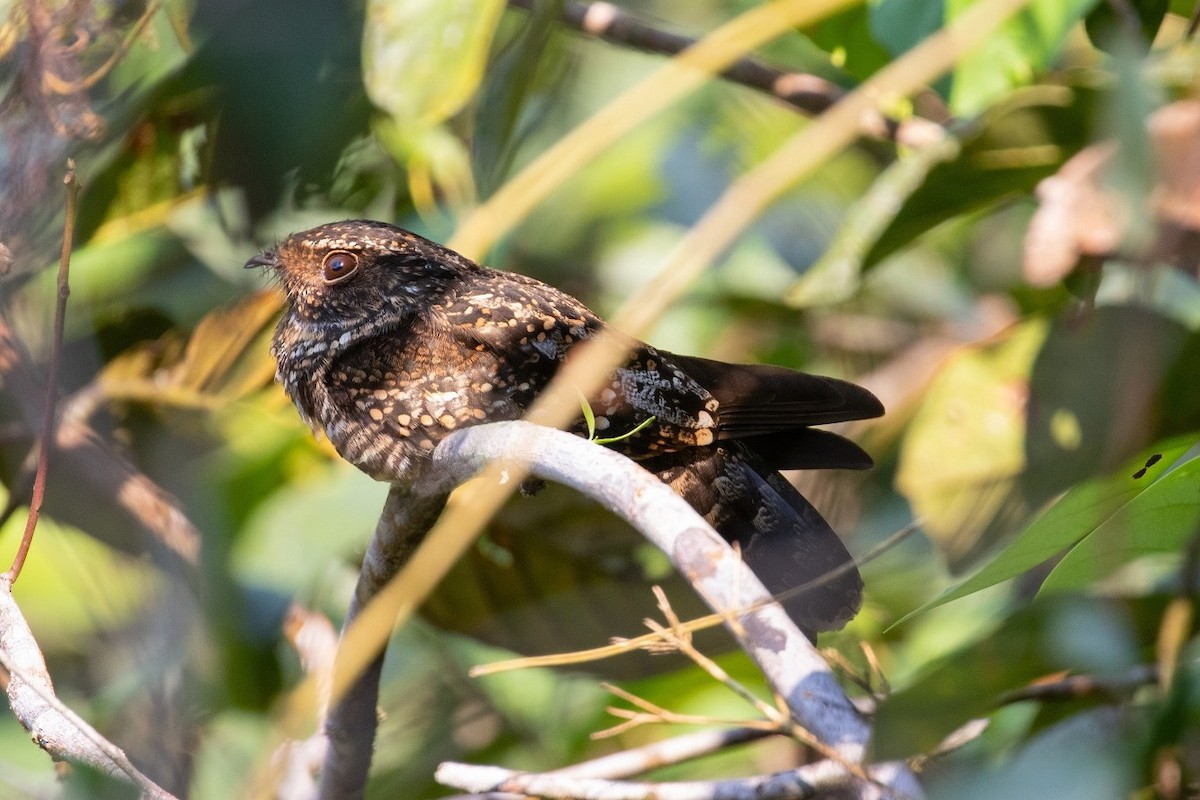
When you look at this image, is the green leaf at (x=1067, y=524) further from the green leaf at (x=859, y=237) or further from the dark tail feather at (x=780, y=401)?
the green leaf at (x=859, y=237)

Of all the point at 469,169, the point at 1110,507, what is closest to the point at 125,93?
the point at 469,169

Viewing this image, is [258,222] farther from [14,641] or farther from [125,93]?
[14,641]

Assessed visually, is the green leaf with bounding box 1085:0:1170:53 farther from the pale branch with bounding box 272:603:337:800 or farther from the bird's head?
the pale branch with bounding box 272:603:337:800

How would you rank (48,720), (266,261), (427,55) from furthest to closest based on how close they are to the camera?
(427,55)
(266,261)
(48,720)

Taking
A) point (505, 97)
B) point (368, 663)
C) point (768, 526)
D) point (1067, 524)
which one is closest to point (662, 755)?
point (768, 526)

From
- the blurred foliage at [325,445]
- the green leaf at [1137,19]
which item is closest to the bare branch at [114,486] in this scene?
the blurred foliage at [325,445]

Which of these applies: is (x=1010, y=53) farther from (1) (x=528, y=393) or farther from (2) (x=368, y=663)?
(2) (x=368, y=663)

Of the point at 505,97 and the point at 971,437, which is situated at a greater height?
the point at 505,97
